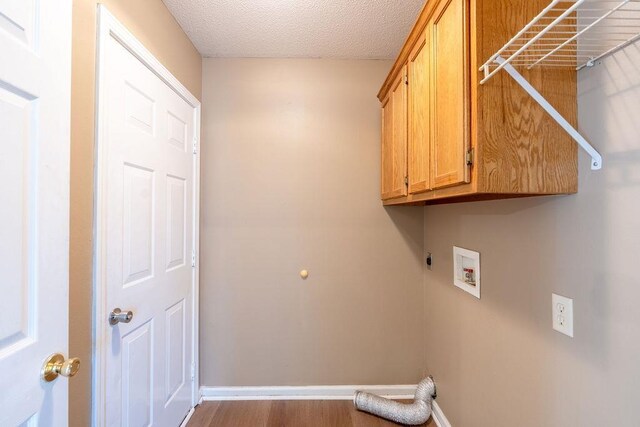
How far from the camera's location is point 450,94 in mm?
976

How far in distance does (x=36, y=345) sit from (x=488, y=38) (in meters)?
1.56

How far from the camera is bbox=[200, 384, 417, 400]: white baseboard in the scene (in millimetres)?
1992

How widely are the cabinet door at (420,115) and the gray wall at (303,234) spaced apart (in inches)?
26.1

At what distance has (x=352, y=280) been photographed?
6.73 feet

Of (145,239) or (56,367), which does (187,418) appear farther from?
(56,367)

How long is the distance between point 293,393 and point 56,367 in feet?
5.46

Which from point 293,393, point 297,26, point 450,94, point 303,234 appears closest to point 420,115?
point 450,94

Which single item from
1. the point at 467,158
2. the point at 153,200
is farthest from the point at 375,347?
the point at 153,200

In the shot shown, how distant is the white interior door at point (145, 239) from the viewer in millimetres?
1125

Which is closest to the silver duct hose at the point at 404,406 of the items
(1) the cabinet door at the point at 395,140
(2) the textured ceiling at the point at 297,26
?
(1) the cabinet door at the point at 395,140

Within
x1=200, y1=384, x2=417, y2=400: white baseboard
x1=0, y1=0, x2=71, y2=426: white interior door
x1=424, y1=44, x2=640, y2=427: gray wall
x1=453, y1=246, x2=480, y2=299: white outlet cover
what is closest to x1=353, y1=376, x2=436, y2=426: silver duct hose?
x1=200, y1=384, x2=417, y2=400: white baseboard

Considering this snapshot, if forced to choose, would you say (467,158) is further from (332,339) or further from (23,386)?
(332,339)

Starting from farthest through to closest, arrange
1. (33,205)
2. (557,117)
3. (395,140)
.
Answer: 1. (395,140)
2. (557,117)
3. (33,205)

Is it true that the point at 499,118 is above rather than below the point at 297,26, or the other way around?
below
